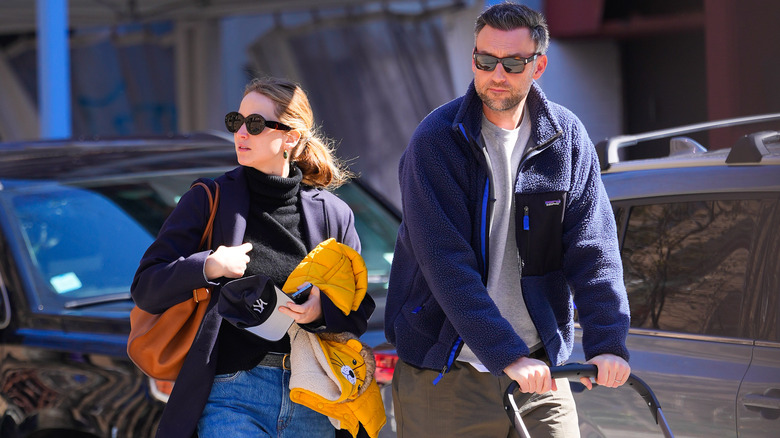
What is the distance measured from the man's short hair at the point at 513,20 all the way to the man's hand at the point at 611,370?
32.4 inches

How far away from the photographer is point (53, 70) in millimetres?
10539

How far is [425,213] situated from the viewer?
2.66 meters

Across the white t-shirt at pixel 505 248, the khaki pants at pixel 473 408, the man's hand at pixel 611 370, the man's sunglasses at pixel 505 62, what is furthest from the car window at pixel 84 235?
Result: the man's hand at pixel 611 370

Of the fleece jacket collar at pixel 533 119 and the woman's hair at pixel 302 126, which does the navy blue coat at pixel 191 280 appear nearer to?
the woman's hair at pixel 302 126

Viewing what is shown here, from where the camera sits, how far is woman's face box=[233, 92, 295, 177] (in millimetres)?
2949

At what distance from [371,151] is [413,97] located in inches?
37.9

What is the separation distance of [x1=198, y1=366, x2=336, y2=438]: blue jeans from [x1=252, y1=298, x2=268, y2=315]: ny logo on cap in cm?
25

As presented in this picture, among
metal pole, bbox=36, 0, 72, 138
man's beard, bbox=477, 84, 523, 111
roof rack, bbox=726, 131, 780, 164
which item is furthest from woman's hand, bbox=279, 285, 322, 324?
metal pole, bbox=36, 0, 72, 138

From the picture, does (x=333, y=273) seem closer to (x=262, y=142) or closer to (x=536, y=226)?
(x=262, y=142)

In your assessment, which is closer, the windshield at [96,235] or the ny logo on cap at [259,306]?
the ny logo on cap at [259,306]

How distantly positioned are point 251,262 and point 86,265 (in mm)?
1914

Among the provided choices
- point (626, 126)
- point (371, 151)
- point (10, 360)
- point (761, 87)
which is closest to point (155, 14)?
point (371, 151)

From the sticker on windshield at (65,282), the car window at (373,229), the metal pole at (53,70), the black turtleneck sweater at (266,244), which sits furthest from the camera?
the metal pole at (53,70)

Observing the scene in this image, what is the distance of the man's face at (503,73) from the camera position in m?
2.69
